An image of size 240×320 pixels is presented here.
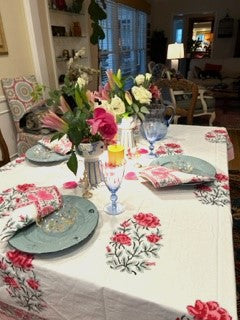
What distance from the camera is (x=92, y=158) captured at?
2.94 feet

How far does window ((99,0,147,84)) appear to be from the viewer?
4.43m

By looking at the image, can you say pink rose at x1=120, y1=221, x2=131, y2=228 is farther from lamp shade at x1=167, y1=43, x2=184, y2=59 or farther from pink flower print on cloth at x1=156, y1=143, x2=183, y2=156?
lamp shade at x1=167, y1=43, x2=184, y2=59

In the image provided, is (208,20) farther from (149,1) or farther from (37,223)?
(37,223)

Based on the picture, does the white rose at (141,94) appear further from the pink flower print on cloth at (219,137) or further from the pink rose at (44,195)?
the pink rose at (44,195)

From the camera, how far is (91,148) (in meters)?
0.86

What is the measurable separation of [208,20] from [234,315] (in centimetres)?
820

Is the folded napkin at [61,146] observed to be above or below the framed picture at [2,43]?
below

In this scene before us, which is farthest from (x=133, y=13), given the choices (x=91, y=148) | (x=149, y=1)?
(x=91, y=148)

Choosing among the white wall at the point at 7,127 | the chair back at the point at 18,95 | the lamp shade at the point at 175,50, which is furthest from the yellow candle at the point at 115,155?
the lamp shade at the point at 175,50

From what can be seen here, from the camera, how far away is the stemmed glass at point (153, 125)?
1161 mm

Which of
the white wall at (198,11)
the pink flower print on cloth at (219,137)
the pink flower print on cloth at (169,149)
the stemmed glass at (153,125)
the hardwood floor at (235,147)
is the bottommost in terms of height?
the hardwood floor at (235,147)

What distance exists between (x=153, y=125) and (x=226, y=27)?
6.76 m

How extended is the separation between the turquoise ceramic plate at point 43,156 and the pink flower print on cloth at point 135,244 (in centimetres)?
53

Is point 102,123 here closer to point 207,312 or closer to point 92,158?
point 92,158
